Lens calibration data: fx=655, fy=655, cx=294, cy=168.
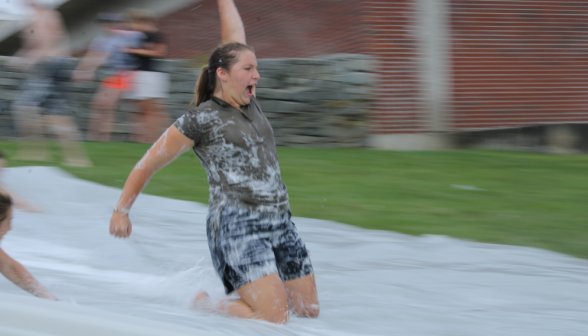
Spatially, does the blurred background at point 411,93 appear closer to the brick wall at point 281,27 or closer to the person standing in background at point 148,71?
the brick wall at point 281,27

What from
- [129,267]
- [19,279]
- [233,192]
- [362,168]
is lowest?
[362,168]

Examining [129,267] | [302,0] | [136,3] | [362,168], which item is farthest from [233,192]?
[136,3]

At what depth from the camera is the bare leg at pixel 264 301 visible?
3256mm

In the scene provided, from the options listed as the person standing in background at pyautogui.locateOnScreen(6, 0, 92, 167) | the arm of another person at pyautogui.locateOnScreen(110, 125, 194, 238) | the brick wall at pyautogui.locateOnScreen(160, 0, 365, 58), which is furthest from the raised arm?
the brick wall at pyautogui.locateOnScreen(160, 0, 365, 58)

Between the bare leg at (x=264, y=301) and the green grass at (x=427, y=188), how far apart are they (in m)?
2.49

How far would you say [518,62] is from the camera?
10570mm

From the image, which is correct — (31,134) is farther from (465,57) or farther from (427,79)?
(465,57)

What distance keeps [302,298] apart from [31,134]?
550 cm

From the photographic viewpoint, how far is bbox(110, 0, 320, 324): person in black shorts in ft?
10.6

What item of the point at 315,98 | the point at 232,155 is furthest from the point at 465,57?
the point at 232,155

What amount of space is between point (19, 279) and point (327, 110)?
23.0ft

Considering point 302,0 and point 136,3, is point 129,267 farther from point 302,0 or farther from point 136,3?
point 136,3

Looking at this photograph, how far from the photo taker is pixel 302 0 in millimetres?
11656

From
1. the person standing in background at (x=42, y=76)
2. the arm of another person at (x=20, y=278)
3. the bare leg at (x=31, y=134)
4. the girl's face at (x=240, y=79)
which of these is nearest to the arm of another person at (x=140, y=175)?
the girl's face at (x=240, y=79)
